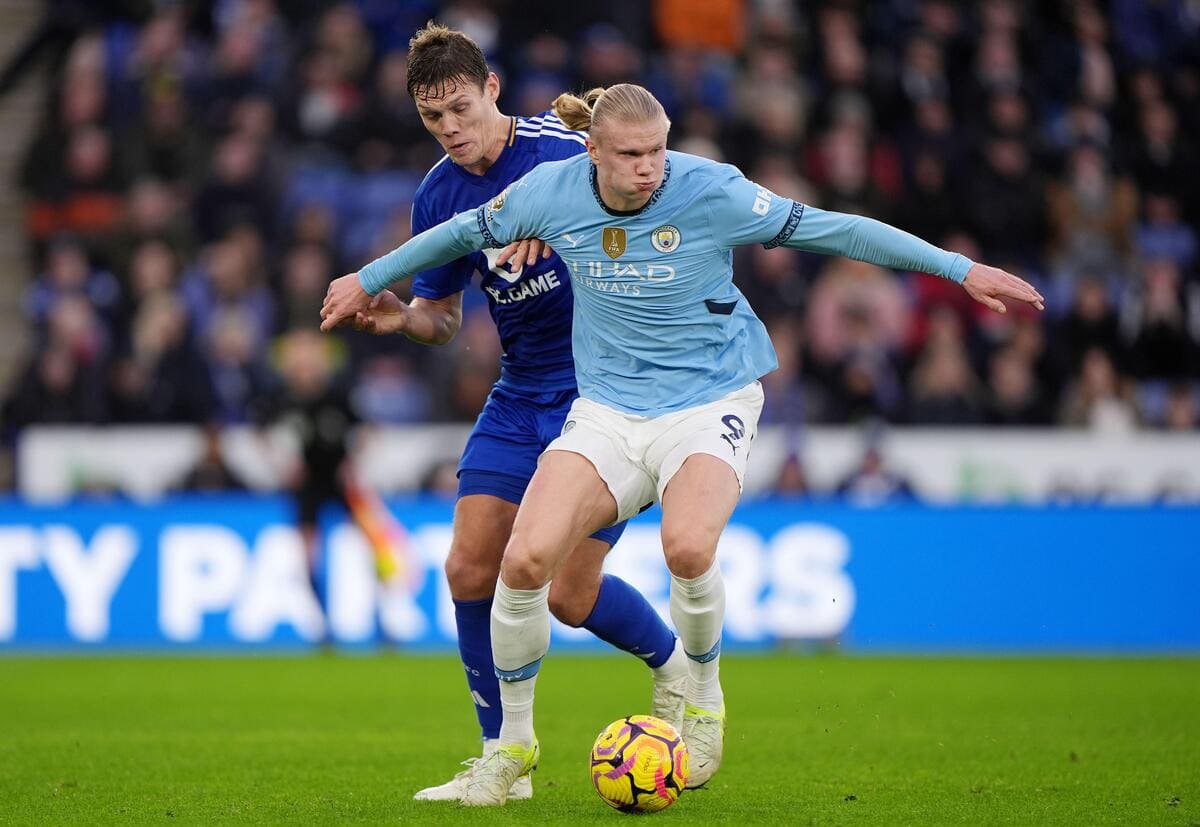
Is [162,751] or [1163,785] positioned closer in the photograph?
[1163,785]

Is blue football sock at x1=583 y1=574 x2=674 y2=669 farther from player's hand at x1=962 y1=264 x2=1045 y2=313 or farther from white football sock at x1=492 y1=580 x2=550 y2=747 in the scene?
player's hand at x1=962 y1=264 x2=1045 y2=313

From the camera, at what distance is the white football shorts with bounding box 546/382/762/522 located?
618 centimetres

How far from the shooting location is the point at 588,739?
331 inches

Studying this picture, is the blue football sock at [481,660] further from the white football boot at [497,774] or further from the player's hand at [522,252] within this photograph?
the player's hand at [522,252]

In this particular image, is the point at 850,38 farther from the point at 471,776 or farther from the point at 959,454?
the point at 471,776

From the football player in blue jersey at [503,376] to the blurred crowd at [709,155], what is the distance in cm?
777

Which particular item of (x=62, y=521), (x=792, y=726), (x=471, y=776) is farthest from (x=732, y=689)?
(x=62, y=521)

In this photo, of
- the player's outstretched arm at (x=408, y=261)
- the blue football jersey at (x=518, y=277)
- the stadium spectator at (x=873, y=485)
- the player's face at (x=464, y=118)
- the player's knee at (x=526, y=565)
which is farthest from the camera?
the stadium spectator at (x=873, y=485)

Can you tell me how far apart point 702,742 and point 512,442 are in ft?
4.26

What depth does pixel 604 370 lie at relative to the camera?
638 cm

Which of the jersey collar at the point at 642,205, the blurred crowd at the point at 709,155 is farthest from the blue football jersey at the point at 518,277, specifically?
the blurred crowd at the point at 709,155

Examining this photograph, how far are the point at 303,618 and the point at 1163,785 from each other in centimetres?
864

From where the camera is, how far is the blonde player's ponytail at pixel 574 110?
668 cm

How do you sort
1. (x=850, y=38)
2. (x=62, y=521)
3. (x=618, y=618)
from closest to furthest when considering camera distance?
(x=618, y=618) < (x=62, y=521) < (x=850, y=38)
